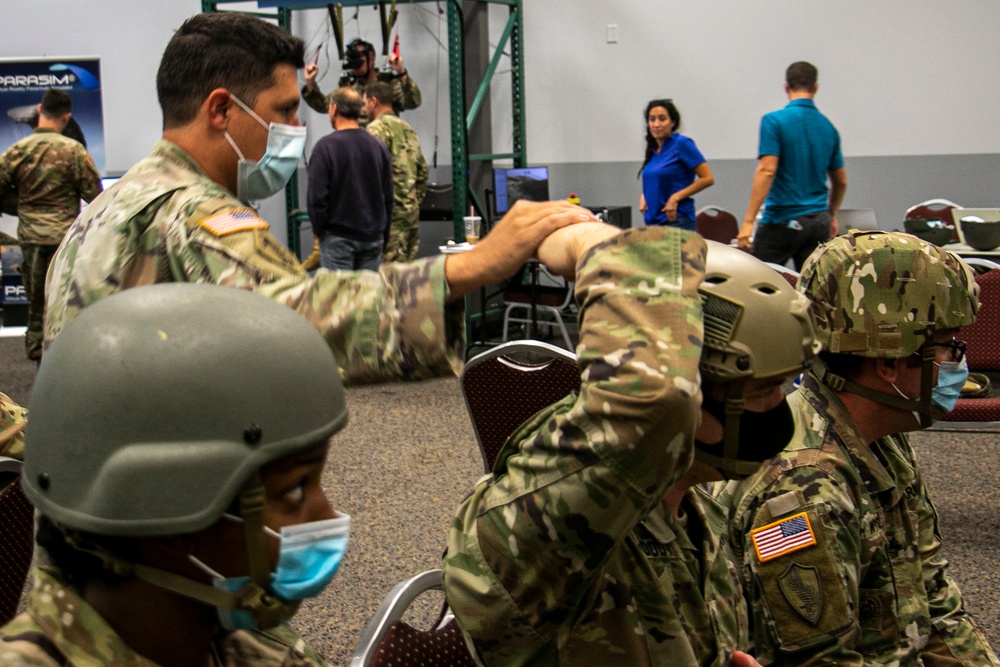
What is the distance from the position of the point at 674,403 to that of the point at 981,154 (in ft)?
24.8

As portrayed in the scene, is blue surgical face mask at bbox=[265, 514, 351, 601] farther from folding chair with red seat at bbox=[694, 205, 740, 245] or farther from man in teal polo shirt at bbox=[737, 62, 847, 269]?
folding chair with red seat at bbox=[694, 205, 740, 245]

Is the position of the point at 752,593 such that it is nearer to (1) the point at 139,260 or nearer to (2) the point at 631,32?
(1) the point at 139,260

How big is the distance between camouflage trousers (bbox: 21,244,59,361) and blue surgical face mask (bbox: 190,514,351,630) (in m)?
5.74

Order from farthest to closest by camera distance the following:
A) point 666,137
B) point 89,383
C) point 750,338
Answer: point 666,137, point 750,338, point 89,383

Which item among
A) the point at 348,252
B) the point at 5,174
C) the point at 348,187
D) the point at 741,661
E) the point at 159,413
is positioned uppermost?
the point at 5,174

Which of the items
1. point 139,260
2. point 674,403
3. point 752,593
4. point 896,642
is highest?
point 139,260

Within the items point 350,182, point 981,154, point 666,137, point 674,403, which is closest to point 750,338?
point 674,403

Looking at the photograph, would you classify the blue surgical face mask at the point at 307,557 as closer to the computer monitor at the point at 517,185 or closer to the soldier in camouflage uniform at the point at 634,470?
the soldier in camouflage uniform at the point at 634,470

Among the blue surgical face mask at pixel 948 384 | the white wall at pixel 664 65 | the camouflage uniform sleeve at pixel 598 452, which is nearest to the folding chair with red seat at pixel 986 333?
the blue surgical face mask at pixel 948 384

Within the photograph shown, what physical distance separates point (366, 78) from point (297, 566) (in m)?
6.64

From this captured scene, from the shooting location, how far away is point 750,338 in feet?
4.35

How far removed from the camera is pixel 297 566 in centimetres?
98

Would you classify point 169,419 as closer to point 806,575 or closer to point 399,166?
point 806,575

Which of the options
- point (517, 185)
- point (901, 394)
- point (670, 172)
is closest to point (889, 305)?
point (901, 394)
